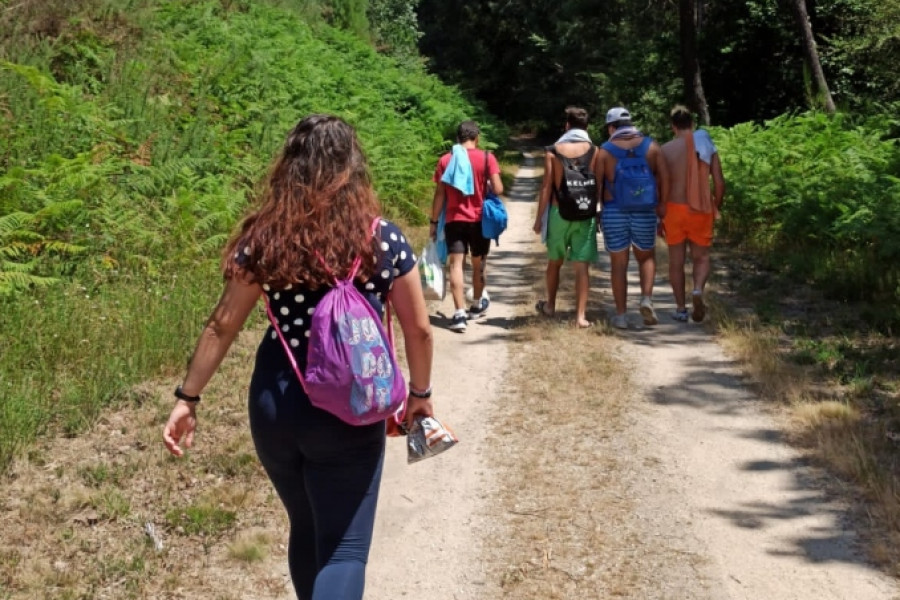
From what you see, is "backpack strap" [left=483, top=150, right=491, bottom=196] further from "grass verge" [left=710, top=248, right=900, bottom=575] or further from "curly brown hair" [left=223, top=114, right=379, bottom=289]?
"curly brown hair" [left=223, top=114, right=379, bottom=289]

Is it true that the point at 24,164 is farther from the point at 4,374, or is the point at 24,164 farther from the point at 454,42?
the point at 454,42

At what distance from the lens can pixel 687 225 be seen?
9.99m

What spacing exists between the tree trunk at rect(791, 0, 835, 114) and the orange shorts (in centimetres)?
1011

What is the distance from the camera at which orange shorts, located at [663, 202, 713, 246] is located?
9969mm

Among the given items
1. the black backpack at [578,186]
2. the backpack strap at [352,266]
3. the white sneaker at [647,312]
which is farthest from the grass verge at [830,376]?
the backpack strap at [352,266]

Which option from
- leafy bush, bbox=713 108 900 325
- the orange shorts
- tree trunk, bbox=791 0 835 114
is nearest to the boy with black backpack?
the orange shorts

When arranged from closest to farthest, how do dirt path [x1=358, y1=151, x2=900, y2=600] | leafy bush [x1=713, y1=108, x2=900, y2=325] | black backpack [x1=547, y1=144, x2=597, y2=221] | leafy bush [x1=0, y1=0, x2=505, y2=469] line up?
1. dirt path [x1=358, y1=151, x2=900, y2=600]
2. leafy bush [x1=0, y1=0, x2=505, y2=469]
3. black backpack [x1=547, y1=144, x2=597, y2=221]
4. leafy bush [x1=713, y1=108, x2=900, y2=325]

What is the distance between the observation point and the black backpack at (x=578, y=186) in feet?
31.1

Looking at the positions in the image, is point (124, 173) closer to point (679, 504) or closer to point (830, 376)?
point (830, 376)

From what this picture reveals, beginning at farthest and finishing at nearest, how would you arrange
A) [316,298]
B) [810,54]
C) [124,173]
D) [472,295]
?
[810,54]
[472,295]
[124,173]
[316,298]

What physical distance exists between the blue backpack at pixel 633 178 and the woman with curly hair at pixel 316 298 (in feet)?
20.3

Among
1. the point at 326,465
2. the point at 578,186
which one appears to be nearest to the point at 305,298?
the point at 326,465

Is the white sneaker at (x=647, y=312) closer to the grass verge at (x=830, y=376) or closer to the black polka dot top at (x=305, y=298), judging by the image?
the grass verge at (x=830, y=376)

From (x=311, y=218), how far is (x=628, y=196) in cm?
649
